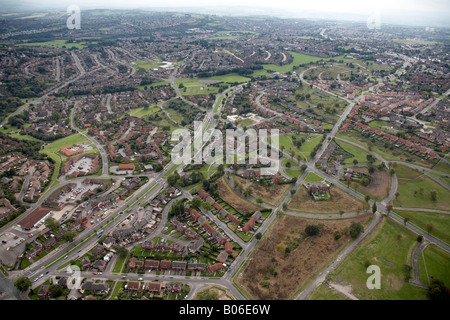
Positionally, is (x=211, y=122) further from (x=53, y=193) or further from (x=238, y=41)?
(x=238, y=41)

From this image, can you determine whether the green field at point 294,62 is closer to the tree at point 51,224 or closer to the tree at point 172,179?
the tree at point 172,179

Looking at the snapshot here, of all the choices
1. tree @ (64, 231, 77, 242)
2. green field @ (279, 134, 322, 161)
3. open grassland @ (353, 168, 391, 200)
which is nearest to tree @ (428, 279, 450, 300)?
open grassland @ (353, 168, 391, 200)

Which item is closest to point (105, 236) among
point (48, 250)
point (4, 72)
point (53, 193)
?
point (48, 250)

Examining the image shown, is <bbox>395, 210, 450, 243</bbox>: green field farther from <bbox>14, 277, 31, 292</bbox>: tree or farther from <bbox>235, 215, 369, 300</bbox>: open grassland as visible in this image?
<bbox>14, 277, 31, 292</bbox>: tree

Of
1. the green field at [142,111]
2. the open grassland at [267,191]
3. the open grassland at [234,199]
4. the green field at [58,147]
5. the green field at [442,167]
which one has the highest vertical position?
the green field at [442,167]

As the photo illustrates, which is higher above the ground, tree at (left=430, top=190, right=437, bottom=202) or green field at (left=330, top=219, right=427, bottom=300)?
tree at (left=430, top=190, right=437, bottom=202)

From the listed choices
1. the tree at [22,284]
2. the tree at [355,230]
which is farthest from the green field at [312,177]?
the tree at [22,284]
